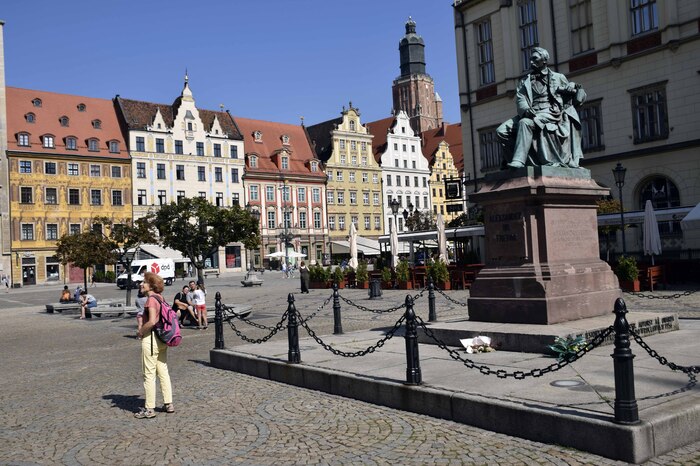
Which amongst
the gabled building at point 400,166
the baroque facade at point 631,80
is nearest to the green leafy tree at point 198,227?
the baroque facade at point 631,80

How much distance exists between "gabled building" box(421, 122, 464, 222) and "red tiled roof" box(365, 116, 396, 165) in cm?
Answer: 812

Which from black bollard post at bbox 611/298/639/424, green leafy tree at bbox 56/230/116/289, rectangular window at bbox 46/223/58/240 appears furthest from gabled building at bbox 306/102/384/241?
black bollard post at bbox 611/298/639/424

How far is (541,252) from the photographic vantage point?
10.6 metres

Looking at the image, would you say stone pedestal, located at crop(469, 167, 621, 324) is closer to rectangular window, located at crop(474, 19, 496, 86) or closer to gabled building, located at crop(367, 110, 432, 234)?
rectangular window, located at crop(474, 19, 496, 86)

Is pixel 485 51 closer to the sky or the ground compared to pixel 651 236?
closer to the sky

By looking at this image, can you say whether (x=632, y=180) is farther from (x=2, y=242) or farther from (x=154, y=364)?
(x=2, y=242)

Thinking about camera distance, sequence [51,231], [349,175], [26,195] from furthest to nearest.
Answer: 1. [349,175]
2. [51,231]
3. [26,195]

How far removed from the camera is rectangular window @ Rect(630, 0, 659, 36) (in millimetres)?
30156

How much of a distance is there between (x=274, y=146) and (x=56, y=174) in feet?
82.2

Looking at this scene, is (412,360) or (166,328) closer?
(412,360)

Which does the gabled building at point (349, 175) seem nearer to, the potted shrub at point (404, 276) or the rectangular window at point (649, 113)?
the potted shrub at point (404, 276)

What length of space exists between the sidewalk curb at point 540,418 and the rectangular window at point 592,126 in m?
27.4

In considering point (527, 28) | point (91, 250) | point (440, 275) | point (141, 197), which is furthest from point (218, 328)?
point (141, 197)

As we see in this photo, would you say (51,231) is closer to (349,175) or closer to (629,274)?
(349,175)
